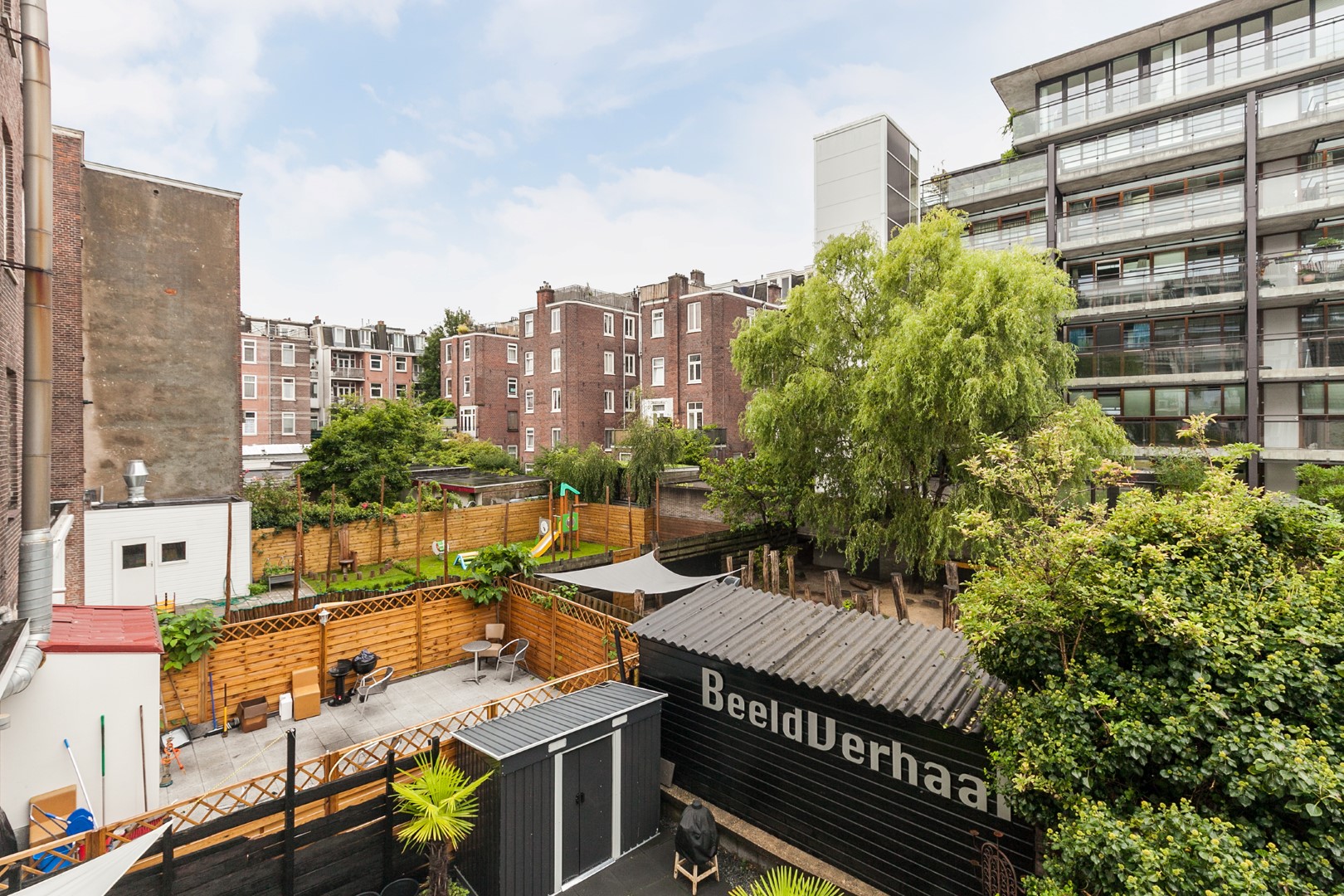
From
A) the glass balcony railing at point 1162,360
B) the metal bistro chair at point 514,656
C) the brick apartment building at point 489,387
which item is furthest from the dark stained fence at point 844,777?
the brick apartment building at point 489,387

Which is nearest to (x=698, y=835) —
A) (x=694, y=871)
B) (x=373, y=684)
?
(x=694, y=871)

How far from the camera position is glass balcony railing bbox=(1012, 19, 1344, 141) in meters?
19.8

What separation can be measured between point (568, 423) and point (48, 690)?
107 ft

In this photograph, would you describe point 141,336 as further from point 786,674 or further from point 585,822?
point 786,674

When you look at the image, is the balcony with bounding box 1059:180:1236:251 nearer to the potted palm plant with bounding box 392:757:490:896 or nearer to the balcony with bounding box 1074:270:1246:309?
the balcony with bounding box 1074:270:1246:309

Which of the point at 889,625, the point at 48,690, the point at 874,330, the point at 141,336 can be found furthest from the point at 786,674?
the point at 141,336

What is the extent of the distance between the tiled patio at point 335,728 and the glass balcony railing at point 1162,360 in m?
22.6

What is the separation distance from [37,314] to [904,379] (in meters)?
15.6

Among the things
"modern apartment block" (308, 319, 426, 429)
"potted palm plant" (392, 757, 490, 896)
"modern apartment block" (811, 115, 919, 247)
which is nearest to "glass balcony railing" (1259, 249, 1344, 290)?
"modern apartment block" (811, 115, 919, 247)

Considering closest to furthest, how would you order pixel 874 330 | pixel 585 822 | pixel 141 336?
pixel 585 822, pixel 874 330, pixel 141 336

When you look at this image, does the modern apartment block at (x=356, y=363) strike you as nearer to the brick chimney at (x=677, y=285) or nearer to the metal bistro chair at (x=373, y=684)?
the brick chimney at (x=677, y=285)

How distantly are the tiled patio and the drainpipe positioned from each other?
3501 mm

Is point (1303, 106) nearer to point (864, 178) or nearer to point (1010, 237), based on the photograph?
point (1010, 237)

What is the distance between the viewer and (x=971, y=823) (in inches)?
245
